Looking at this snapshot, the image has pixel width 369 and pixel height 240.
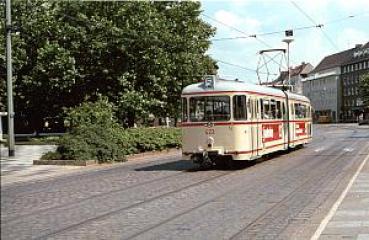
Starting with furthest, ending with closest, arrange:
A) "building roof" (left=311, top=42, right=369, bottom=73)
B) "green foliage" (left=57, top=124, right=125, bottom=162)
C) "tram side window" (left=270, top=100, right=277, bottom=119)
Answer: "building roof" (left=311, top=42, right=369, bottom=73) → "green foliage" (left=57, top=124, right=125, bottom=162) → "tram side window" (left=270, top=100, right=277, bottom=119)

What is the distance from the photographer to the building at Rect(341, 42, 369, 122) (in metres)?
139

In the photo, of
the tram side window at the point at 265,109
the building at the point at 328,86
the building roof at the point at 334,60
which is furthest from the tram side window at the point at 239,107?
the building roof at the point at 334,60

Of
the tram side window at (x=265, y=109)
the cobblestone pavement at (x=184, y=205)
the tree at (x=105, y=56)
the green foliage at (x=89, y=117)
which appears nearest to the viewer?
the cobblestone pavement at (x=184, y=205)

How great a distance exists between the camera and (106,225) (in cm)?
881

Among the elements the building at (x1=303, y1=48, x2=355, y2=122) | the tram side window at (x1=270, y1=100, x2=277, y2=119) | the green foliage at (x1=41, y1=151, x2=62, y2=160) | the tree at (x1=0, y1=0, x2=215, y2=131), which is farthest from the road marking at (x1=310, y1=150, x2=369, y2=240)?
the building at (x1=303, y1=48, x2=355, y2=122)

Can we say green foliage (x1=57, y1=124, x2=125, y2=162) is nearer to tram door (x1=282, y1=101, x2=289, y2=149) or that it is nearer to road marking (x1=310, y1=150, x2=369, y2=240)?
tram door (x1=282, y1=101, x2=289, y2=149)

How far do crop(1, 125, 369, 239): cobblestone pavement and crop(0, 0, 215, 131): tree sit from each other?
20018 millimetres

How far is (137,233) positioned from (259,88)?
14.4 metres

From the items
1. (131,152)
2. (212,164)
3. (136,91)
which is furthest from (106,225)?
(136,91)

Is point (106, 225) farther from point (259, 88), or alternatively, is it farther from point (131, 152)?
point (131, 152)

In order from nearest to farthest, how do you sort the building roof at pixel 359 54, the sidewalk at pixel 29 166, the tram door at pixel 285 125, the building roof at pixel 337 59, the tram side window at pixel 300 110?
the sidewalk at pixel 29 166 → the tram door at pixel 285 125 → the tram side window at pixel 300 110 → the building roof at pixel 359 54 → the building roof at pixel 337 59

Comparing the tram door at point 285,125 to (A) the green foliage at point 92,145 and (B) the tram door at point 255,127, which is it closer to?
(B) the tram door at point 255,127

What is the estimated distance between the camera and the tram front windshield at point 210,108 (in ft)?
65.1

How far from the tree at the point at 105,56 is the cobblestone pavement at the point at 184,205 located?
20.0 m
